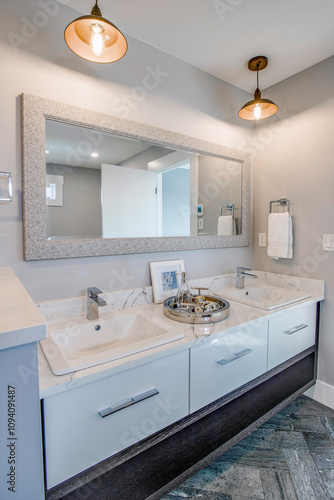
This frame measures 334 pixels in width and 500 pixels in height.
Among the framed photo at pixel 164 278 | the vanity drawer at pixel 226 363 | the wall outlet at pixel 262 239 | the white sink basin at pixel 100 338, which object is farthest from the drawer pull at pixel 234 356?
the wall outlet at pixel 262 239

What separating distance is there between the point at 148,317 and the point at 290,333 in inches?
35.9

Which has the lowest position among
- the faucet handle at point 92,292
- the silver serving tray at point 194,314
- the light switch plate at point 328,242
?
the silver serving tray at point 194,314

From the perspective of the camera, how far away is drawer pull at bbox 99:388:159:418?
2.93 feet

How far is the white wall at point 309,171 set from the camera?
5.84ft

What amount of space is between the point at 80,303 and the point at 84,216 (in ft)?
1.51

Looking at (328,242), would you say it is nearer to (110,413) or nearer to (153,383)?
(153,383)

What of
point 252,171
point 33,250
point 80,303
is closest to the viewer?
point 33,250

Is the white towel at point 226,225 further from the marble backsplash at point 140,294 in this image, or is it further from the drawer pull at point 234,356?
the drawer pull at point 234,356

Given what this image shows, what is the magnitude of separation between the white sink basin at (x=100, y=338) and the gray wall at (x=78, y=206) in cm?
46

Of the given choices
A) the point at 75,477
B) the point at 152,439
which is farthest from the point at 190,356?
the point at 75,477

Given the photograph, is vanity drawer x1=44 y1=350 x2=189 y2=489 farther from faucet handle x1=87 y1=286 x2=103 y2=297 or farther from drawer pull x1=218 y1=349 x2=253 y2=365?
faucet handle x1=87 y1=286 x2=103 y2=297

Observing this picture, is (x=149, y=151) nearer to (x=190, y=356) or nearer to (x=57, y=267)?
(x=57, y=267)

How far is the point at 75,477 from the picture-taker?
2.79 feet

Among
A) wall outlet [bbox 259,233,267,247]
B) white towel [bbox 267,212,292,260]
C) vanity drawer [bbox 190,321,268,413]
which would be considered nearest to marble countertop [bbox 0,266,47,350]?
vanity drawer [bbox 190,321,268,413]
